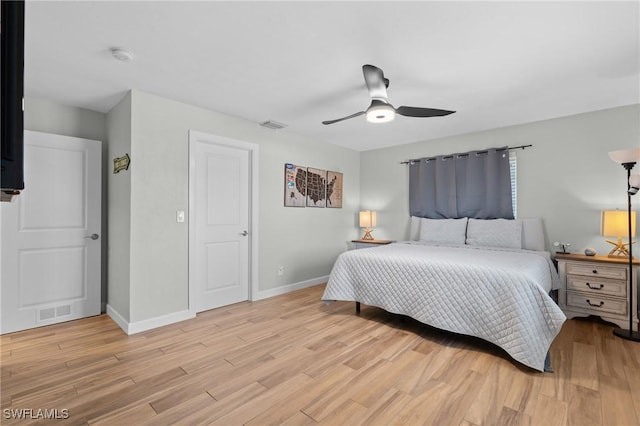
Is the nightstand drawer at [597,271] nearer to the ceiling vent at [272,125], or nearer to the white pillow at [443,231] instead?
the white pillow at [443,231]

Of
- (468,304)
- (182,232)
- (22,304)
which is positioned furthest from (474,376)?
(22,304)

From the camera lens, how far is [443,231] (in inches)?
176

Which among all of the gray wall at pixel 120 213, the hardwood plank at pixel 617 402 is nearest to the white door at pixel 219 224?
the gray wall at pixel 120 213

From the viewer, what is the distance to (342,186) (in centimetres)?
546

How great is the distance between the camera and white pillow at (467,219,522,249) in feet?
12.7

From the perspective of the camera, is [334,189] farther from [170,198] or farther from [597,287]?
[597,287]

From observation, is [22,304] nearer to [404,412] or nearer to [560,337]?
[404,412]

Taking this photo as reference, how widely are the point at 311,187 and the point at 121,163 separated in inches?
101

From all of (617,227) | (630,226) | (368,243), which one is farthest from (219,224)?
(617,227)

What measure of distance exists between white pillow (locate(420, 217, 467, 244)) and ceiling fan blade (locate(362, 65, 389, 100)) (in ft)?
8.49

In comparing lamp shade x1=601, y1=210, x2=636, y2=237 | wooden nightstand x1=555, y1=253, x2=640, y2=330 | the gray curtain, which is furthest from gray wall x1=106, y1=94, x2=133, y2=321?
lamp shade x1=601, y1=210, x2=636, y2=237

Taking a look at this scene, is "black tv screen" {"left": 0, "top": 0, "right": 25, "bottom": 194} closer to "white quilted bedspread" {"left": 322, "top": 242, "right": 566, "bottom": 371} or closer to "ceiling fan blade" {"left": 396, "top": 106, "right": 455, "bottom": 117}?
"ceiling fan blade" {"left": 396, "top": 106, "right": 455, "bottom": 117}

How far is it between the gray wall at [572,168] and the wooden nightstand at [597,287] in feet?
1.50

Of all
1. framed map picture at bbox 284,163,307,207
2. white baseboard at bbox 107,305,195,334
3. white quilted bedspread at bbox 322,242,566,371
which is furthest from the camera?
framed map picture at bbox 284,163,307,207
